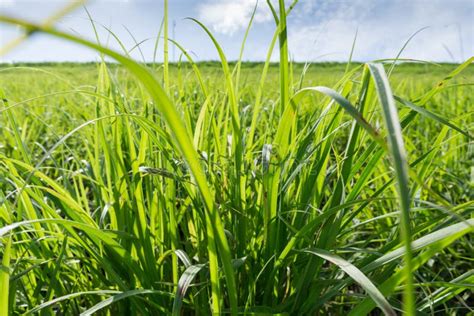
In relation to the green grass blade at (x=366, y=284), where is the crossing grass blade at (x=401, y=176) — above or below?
above

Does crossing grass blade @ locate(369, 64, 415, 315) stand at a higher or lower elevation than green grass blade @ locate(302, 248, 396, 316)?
higher

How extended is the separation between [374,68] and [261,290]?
432 mm

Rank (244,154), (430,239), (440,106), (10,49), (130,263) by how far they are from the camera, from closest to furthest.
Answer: (10,49) → (430,239) → (130,263) → (244,154) → (440,106)

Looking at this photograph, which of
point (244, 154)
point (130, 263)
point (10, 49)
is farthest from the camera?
point (244, 154)

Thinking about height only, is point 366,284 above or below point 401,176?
below

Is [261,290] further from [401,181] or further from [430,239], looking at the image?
[401,181]

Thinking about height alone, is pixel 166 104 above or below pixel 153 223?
above

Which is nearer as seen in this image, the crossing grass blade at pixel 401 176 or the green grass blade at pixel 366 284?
the crossing grass blade at pixel 401 176

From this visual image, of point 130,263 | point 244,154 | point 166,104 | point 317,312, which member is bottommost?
point 317,312

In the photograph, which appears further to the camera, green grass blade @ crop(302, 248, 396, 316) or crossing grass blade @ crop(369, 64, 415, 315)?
green grass blade @ crop(302, 248, 396, 316)

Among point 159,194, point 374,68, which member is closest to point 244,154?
point 159,194

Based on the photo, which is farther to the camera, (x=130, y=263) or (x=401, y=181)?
(x=130, y=263)

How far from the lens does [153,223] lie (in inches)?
27.0

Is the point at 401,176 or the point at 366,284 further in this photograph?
the point at 366,284
